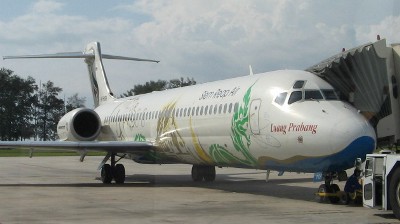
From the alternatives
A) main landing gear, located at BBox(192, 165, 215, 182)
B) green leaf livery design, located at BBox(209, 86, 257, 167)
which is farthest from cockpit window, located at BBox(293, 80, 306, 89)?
main landing gear, located at BBox(192, 165, 215, 182)

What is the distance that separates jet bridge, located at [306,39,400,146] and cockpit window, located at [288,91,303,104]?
2.82 feet

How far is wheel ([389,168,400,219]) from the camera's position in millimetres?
10387

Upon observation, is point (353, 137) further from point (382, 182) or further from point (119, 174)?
point (119, 174)

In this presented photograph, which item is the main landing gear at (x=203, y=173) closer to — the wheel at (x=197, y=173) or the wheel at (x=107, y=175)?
the wheel at (x=197, y=173)

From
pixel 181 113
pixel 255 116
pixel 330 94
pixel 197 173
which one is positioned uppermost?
pixel 330 94

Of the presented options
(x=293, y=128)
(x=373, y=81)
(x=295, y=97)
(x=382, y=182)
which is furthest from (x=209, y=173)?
(x=382, y=182)

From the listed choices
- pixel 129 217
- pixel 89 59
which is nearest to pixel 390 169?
pixel 129 217

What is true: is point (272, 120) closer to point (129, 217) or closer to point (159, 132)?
point (129, 217)

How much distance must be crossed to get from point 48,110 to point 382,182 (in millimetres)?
109887

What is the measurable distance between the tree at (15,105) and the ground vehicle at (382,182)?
89417 millimetres

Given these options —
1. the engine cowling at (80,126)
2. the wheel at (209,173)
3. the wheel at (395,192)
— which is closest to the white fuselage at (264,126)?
the wheel at (395,192)

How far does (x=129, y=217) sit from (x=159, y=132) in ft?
29.2

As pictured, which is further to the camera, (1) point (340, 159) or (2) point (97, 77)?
(2) point (97, 77)

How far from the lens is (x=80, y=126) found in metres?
23.2
